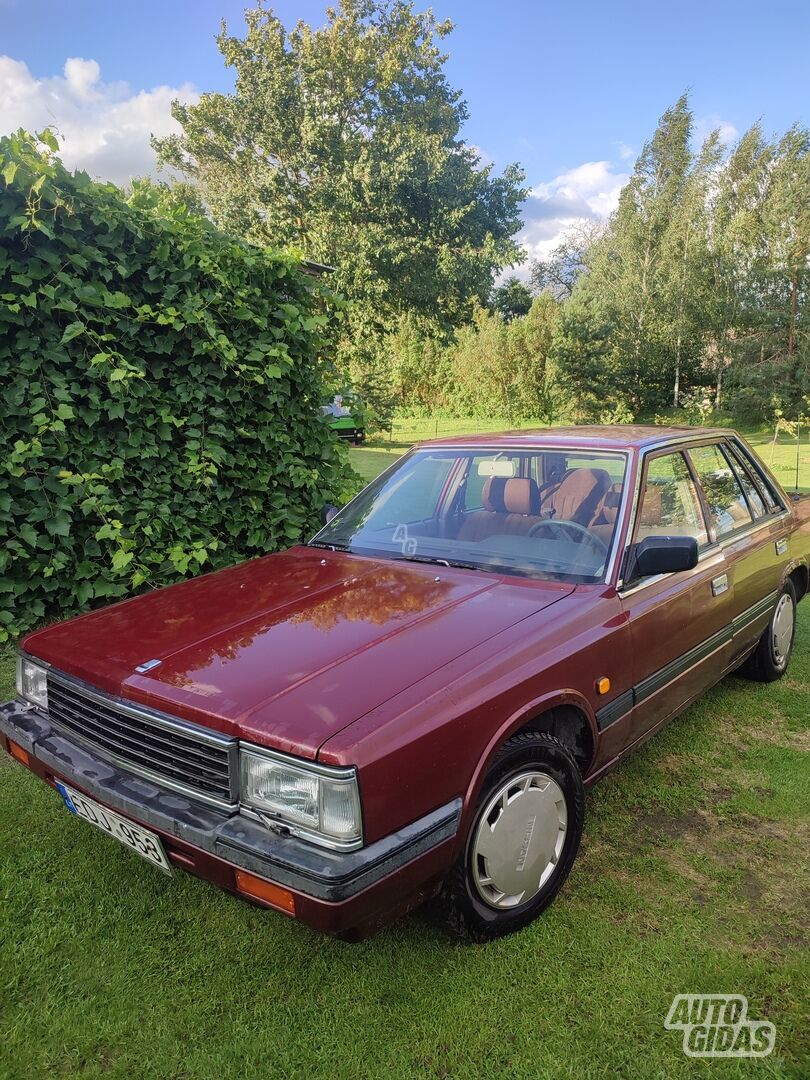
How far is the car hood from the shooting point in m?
1.92

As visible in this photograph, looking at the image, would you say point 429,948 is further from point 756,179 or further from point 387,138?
point 756,179

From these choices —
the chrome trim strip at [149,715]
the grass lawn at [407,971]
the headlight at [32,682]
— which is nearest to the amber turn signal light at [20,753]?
the headlight at [32,682]

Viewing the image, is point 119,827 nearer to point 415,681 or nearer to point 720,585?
point 415,681

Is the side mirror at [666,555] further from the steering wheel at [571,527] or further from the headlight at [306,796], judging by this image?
the headlight at [306,796]

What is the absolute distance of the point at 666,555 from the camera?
8.52 feet

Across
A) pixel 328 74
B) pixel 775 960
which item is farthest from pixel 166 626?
pixel 328 74

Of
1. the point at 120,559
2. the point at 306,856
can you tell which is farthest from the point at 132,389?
the point at 306,856

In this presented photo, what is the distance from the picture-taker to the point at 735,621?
3.60m

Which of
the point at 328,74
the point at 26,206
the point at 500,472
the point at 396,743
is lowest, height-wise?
the point at 396,743

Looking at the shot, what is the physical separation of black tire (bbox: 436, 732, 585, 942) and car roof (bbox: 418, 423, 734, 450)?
1.41m

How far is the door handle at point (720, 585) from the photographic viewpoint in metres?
3.30

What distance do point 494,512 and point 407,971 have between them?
6.02 feet

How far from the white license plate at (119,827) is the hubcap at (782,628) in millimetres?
3683

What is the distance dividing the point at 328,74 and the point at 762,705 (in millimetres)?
23258
